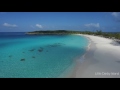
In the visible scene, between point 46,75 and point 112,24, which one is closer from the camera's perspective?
point 46,75

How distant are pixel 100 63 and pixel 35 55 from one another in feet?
4.29

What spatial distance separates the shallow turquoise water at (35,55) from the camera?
3.27 metres

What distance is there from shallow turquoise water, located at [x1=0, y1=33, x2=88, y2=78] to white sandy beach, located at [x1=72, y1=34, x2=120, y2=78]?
271mm

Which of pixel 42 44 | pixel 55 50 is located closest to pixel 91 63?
pixel 55 50

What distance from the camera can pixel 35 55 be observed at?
3.51 m

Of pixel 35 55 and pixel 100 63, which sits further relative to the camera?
pixel 35 55

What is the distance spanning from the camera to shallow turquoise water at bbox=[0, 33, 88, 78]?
327 centimetres

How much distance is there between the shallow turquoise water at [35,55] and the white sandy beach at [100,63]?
0.27 m

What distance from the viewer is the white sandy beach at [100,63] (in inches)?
125

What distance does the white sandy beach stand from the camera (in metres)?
3.18
